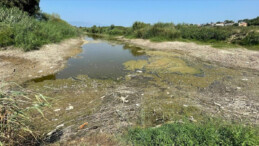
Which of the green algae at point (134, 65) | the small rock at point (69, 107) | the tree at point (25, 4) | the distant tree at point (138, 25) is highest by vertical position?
the tree at point (25, 4)

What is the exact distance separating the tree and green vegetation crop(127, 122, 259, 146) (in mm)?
23116

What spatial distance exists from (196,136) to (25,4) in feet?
85.3

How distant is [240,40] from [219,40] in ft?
8.24

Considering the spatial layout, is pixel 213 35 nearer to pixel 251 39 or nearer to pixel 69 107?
pixel 251 39

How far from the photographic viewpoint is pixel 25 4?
18516 mm

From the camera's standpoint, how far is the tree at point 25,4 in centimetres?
1627

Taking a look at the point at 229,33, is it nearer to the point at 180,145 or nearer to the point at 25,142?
the point at 180,145

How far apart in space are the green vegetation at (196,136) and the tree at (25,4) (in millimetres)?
23116

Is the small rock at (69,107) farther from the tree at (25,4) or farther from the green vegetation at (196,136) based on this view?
the tree at (25,4)

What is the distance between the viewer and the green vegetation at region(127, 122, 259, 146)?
1840mm

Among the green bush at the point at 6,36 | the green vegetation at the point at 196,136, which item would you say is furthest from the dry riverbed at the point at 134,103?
the green bush at the point at 6,36

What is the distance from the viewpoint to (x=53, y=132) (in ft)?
8.50

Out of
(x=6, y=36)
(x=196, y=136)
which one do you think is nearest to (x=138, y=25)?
(x=6, y=36)

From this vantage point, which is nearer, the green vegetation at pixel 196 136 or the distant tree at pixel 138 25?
the green vegetation at pixel 196 136
